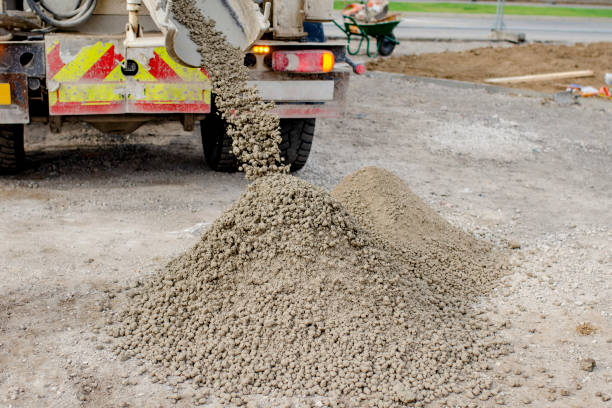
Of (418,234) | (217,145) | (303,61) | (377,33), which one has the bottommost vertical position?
(418,234)

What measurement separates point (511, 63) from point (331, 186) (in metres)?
7.77

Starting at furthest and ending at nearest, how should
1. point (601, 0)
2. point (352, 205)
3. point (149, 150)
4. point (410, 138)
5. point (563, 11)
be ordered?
point (601, 0) → point (563, 11) → point (410, 138) → point (149, 150) → point (352, 205)

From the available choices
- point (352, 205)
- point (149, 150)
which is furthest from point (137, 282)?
point (149, 150)

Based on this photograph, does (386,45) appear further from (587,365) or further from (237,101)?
(587,365)

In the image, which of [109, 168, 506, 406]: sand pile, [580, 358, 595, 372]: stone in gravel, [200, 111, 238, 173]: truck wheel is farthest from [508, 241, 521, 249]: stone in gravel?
[200, 111, 238, 173]: truck wheel

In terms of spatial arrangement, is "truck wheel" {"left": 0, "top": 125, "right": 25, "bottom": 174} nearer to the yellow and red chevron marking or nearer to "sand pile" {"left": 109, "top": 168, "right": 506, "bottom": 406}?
the yellow and red chevron marking

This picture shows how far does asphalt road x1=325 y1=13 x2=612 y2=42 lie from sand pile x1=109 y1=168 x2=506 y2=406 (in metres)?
11.8

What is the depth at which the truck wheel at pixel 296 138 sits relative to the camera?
18.5 ft

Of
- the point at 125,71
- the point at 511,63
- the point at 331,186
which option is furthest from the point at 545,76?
the point at 125,71

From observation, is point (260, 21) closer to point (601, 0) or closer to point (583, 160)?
point (583, 160)

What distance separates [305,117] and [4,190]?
233 centimetres

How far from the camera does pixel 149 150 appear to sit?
652 centimetres

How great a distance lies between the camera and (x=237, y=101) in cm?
415

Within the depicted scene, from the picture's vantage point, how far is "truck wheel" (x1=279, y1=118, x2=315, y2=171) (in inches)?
222
